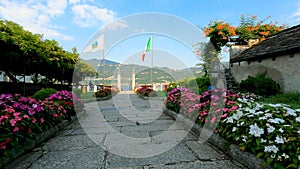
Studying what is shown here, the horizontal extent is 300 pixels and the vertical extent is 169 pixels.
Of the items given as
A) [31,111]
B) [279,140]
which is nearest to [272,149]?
[279,140]

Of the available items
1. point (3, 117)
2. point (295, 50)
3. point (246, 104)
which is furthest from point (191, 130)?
point (295, 50)

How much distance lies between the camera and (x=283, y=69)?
247 inches

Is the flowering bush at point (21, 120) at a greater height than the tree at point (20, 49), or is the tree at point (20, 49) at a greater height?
the tree at point (20, 49)

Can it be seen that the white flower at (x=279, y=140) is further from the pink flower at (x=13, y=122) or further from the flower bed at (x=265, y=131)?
the pink flower at (x=13, y=122)

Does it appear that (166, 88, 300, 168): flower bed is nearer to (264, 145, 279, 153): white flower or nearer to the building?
(264, 145, 279, 153): white flower

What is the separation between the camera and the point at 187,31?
6340 millimetres

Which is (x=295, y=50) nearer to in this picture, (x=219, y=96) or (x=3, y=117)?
(x=219, y=96)

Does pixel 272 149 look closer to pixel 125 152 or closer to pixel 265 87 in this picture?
pixel 125 152

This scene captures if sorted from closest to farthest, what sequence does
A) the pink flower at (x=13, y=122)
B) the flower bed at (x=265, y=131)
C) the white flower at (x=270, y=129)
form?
the flower bed at (x=265, y=131)
the white flower at (x=270, y=129)
the pink flower at (x=13, y=122)

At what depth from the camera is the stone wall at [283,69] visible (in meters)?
5.79

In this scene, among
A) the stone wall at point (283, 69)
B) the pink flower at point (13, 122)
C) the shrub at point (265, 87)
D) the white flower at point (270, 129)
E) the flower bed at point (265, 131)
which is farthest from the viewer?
the shrub at point (265, 87)

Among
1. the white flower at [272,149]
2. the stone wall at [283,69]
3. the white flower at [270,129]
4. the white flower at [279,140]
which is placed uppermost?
the stone wall at [283,69]

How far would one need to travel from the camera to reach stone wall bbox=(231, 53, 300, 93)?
579 cm

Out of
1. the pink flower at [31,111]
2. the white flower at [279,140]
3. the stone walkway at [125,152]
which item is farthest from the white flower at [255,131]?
the pink flower at [31,111]
